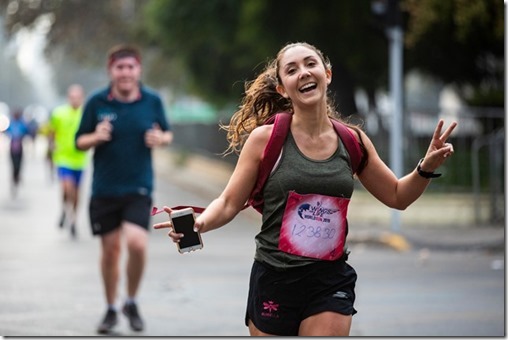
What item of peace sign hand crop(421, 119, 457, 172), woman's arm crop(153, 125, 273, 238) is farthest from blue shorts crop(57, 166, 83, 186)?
peace sign hand crop(421, 119, 457, 172)

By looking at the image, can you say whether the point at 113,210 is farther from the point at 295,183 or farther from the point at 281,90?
the point at 295,183

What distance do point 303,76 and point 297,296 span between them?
87 centimetres

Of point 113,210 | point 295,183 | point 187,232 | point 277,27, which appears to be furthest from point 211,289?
point 277,27

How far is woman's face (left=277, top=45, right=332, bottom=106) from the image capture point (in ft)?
16.7

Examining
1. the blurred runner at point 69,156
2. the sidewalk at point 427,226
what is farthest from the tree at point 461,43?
the blurred runner at point 69,156

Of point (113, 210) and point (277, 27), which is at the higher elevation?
point (277, 27)

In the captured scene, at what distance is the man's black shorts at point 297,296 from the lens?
5.10 meters

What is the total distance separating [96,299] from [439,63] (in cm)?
1712

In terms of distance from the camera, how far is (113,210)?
9102 mm

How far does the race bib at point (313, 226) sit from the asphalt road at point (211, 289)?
3.73m

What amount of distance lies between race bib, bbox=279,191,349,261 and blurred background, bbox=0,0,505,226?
11.3ft

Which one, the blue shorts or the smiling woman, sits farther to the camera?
the blue shorts

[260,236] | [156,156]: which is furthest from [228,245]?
[156,156]

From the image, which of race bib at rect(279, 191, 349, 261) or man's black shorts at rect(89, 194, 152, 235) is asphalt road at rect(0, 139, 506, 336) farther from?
race bib at rect(279, 191, 349, 261)
